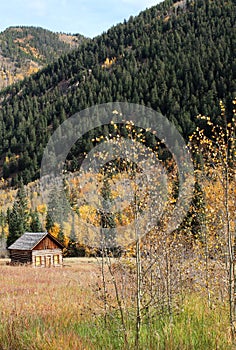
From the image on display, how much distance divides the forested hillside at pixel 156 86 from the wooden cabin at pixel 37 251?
77356 millimetres

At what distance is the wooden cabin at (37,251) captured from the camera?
3972cm

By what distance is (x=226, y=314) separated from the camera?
257 inches

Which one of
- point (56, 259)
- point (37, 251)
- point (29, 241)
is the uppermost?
point (29, 241)

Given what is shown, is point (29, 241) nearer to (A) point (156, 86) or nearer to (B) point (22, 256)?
(B) point (22, 256)

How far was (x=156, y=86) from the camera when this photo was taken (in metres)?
150

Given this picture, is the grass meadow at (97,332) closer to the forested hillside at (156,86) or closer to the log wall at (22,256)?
the log wall at (22,256)

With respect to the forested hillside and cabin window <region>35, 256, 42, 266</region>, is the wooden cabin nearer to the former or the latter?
cabin window <region>35, 256, 42, 266</region>

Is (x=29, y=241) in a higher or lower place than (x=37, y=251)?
higher

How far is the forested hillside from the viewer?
12938cm

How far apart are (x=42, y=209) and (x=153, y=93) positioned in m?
81.0

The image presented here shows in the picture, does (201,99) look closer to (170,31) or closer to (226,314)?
(170,31)

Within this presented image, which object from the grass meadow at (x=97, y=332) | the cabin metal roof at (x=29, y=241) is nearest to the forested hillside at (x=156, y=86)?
the cabin metal roof at (x=29, y=241)

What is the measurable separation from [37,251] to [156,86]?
120374mm

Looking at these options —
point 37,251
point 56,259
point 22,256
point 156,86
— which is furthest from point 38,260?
point 156,86
